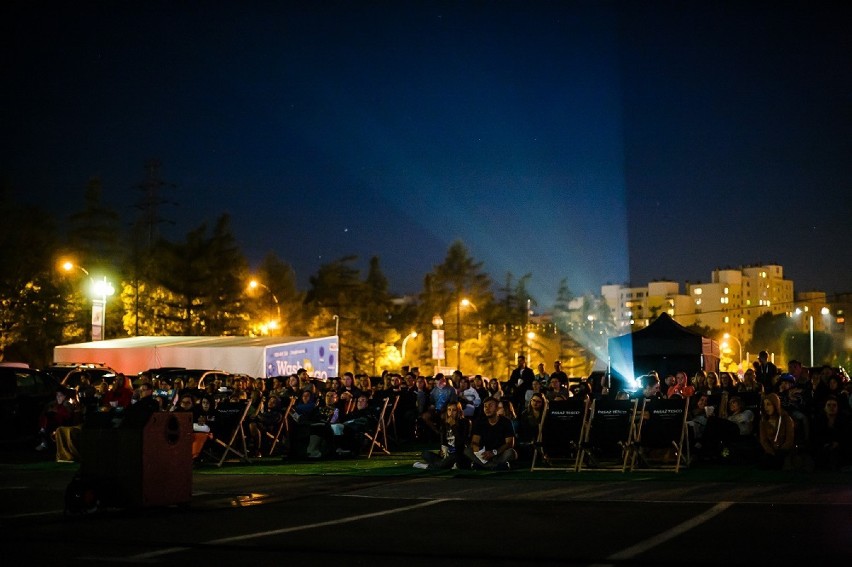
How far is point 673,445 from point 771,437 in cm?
141

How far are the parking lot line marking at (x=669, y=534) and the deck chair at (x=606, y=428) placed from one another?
4707mm

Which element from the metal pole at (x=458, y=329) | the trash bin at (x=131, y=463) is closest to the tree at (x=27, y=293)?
the metal pole at (x=458, y=329)

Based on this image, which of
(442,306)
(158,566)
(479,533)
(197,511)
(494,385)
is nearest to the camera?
(158,566)

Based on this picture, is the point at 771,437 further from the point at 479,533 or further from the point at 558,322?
the point at 558,322

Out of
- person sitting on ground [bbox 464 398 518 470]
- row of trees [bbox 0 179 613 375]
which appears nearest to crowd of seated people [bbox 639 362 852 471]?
person sitting on ground [bbox 464 398 518 470]

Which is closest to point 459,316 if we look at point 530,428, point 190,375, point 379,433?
point 190,375

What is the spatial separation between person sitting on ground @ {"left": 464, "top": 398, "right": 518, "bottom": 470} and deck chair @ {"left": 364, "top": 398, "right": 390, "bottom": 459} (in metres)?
3.72

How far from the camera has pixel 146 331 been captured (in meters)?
69.2

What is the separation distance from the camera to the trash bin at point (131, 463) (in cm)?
1111

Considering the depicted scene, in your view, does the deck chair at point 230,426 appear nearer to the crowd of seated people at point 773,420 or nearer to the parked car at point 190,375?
the crowd of seated people at point 773,420

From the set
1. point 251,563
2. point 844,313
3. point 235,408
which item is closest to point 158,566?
point 251,563

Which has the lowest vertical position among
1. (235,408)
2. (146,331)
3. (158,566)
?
(158,566)

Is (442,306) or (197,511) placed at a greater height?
(442,306)

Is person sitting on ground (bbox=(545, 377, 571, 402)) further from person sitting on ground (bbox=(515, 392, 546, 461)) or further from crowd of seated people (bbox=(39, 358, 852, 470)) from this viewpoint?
person sitting on ground (bbox=(515, 392, 546, 461))
